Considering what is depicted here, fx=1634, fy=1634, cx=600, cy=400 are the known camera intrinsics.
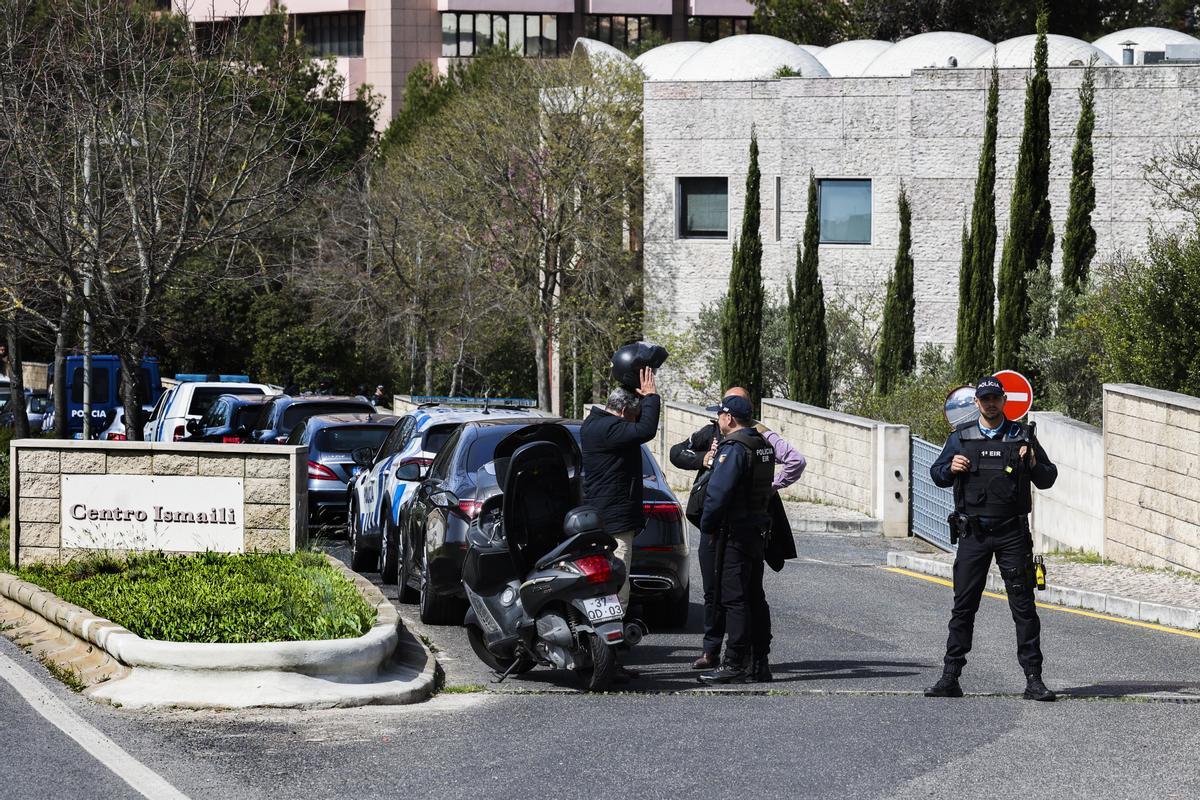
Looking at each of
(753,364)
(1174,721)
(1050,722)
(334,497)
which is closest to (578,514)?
(1050,722)

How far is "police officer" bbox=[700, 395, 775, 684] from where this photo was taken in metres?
9.89

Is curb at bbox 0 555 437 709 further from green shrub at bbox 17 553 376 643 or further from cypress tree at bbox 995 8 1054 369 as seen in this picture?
cypress tree at bbox 995 8 1054 369

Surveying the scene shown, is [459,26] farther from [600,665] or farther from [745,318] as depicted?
[600,665]

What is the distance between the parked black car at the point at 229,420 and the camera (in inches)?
944

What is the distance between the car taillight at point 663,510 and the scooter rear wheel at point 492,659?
1.97m

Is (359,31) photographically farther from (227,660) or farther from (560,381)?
(227,660)

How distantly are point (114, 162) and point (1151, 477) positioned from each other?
15062 millimetres

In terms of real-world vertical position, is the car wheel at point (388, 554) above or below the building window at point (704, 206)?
below

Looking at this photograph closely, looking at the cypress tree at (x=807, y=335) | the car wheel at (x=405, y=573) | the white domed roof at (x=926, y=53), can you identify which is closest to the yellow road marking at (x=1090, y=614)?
the car wheel at (x=405, y=573)

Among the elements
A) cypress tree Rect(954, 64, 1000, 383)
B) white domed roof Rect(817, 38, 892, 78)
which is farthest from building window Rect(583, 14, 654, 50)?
cypress tree Rect(954, 64, 1000, 383)

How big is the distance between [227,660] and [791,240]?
32300 millimetres

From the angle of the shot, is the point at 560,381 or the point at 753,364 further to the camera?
the point at 560,381

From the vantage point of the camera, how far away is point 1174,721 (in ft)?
29.0

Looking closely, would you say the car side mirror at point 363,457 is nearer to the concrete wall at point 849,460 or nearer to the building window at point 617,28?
the concrete wall at point 849,460
